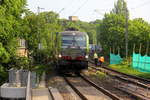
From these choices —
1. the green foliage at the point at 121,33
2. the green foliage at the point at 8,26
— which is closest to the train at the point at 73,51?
the green foliage at the point at 8,26

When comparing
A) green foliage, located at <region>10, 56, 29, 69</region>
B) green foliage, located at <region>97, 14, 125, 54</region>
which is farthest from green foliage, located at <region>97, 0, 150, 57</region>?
green foliage, located at <region>10, 56, 29, 69</region>

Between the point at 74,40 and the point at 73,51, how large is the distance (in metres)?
1.07

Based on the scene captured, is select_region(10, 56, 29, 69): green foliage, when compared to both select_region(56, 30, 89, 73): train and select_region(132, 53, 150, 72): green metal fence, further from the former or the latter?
select_region(132, 53, 150, 72): green metal fence

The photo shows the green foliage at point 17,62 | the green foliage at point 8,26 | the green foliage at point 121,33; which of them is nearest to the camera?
the green foliage at point 8,26

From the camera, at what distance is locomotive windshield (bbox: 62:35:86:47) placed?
24016 mm

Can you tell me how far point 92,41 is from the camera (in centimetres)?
12375

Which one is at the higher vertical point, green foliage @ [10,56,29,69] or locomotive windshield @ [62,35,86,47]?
locomotive windshield @ [62,35,86,47]

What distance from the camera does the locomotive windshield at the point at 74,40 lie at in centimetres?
2402

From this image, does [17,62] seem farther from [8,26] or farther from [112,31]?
[112,31]

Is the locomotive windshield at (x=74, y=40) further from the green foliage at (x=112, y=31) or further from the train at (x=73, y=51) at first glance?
the green foliage at (x=112, y=31)

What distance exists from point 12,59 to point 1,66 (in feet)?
5.73

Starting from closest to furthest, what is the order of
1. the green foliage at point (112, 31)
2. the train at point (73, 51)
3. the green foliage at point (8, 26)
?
1. the green foliage at point (8, 26)
2. the train at point (73, 51)
3. the green foliage at point (112, 31)

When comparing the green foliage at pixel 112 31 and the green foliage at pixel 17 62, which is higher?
the green foliage at pixel 112 31

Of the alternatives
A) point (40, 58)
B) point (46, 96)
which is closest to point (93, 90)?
point (46, 96)
